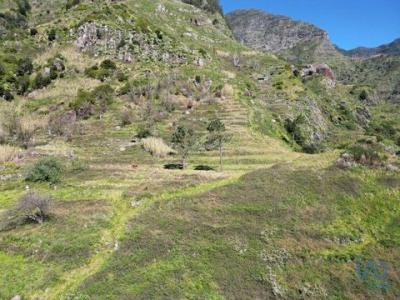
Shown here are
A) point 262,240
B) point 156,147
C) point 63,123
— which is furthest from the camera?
point 63,123

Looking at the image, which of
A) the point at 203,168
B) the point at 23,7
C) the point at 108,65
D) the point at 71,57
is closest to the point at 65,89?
the point at 108,65

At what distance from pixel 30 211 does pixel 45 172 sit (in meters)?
10.8

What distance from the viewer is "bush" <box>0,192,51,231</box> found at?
3575 cm

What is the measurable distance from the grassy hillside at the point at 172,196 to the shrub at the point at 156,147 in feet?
0.94

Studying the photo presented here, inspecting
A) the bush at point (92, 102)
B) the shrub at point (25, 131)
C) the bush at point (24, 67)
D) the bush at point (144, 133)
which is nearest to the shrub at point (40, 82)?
the bush at point (24, 67)

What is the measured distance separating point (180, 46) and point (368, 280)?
93.1 m

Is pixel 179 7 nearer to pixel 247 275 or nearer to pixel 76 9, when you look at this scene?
pixel 76 9

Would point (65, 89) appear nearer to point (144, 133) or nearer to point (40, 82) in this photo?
point (40, 82)

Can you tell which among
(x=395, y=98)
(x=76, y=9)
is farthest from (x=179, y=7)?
(x=395, y=98)

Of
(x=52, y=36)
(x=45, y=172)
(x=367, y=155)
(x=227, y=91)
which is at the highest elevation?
(x=52, y=36)

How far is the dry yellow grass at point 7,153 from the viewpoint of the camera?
182 feet

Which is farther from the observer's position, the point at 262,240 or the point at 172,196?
the point at 172,196

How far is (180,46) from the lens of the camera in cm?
11369

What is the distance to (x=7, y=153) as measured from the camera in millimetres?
56281
